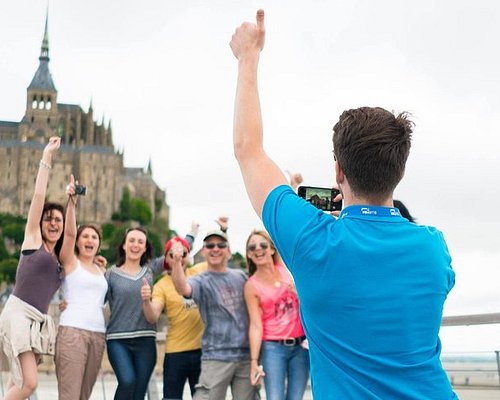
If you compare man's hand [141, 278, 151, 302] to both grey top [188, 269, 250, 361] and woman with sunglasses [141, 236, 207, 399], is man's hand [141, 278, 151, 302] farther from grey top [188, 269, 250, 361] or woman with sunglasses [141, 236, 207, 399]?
grey top [188, 269, 250, 361]

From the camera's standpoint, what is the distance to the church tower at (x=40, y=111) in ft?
263

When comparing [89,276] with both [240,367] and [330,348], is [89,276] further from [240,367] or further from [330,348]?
[330,348]

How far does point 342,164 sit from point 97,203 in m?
74.2

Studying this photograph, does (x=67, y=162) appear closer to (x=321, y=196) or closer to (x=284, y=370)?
(x=284, y=370)

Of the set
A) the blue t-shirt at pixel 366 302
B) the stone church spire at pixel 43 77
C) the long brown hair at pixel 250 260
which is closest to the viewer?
the blue t-shirt at pixel 366 302

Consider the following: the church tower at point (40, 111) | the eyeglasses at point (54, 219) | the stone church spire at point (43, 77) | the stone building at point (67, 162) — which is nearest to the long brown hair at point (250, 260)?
the eyeglasses at point (54, 219)

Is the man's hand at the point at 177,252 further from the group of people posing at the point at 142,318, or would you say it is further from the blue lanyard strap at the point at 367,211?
the blue lanyard strap at the point at 367,211

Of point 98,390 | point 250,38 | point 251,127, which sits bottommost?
point 98,390

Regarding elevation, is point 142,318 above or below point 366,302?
below

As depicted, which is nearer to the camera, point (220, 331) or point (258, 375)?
point (258, 375)

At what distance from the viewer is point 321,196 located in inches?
81.2

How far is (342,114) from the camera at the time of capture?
169cm

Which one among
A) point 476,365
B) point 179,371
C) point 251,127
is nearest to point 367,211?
point 251,127

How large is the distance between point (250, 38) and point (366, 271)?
65 centimetres
